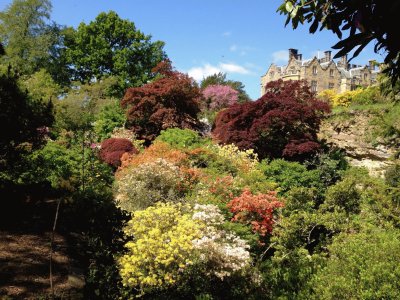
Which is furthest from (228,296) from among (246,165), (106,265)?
(246,165)

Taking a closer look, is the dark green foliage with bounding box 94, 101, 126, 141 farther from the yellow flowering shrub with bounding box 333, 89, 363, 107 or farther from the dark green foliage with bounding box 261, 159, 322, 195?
the yellow flowering shrub with bounding box 333, 89, 363, 107

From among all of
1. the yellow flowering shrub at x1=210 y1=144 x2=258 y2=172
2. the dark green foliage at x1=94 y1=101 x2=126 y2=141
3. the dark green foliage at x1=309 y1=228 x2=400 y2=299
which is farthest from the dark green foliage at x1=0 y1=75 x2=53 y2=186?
the dark green foliage at x1=94 y1=101 x2=126 y2=141

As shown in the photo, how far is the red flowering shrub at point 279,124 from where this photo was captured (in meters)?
13.2

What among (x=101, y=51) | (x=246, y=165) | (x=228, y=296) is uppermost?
(x=101, y=51)

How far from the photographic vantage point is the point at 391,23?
1546 millimetres

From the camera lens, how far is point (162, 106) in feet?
56.1

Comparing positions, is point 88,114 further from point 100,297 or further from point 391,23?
point 391,23

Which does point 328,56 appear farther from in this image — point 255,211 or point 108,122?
point 255,211

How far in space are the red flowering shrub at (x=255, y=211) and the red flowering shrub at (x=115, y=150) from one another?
22.9 feet

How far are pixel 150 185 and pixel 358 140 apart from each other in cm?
861

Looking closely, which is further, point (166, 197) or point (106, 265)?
point (166, 197)

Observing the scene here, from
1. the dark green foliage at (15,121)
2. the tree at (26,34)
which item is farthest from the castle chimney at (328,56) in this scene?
the dark green foliage at (15,121)

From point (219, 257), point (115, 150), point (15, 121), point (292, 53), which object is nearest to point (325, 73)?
point (292, 53)

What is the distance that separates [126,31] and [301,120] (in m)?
25.0
